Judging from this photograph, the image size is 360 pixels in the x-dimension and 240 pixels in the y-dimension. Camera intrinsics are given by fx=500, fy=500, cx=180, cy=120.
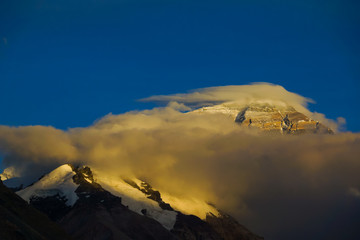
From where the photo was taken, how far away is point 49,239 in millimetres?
198625

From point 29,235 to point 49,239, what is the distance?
37190 mm

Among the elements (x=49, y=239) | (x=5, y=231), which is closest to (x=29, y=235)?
(x=5, y=231)

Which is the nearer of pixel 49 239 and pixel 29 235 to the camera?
pixel 29 235

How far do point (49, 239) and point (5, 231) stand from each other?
2179 inches

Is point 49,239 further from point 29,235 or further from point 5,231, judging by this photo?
point 5,231

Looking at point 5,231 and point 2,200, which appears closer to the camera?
point 5,231

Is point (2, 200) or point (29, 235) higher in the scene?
point (2, 200)

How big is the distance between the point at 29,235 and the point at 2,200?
136ft

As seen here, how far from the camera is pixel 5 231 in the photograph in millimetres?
145375

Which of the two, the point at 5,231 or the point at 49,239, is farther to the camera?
the point at 49,239

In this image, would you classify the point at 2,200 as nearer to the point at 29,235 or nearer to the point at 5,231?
the point at 29,235

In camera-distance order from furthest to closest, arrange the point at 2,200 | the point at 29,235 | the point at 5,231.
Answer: the point at 2,200 → the point at 29,235 → the point at 5,231

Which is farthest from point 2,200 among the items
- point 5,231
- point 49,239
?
point 5,231

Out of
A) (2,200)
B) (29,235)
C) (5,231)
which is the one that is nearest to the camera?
(5,231)
